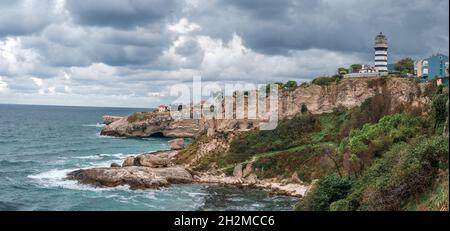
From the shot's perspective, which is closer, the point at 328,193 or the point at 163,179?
the point at 328,193

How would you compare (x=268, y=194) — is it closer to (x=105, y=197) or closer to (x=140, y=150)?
(x=105, y=197)

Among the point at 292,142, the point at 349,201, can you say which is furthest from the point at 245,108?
the point at 349,201

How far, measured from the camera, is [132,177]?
4638 cm

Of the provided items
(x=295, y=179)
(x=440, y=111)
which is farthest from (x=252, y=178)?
(x=440, y=111)

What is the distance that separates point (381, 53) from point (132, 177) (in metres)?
38.6

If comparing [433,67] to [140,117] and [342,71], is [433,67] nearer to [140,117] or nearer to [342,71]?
[342,71]

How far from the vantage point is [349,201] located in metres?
23.8

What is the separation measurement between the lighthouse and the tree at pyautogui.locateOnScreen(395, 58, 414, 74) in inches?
147

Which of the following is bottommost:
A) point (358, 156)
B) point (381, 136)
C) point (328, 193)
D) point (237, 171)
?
point (237, 171)

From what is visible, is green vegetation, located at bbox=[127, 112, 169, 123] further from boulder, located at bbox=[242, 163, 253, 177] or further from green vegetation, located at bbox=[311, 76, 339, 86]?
boulder, located at bbox=[242, 163, 253, 177]

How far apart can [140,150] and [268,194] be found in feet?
132

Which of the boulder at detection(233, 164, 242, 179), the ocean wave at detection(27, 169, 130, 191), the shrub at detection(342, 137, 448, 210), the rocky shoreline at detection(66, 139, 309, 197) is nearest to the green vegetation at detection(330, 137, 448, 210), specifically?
the shrub at detection(342, 137, 448, 210)

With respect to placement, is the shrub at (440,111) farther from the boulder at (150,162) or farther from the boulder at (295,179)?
the boulder at (150,162)
